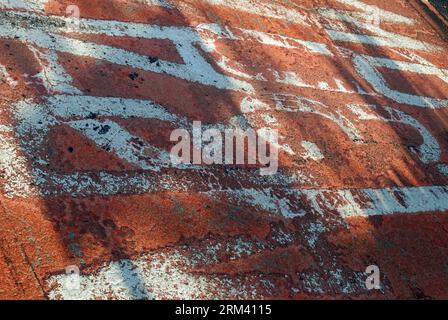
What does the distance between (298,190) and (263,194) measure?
0.43 metres

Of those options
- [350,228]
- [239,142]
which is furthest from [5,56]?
[350,228]

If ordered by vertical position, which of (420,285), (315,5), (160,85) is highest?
(315,5)

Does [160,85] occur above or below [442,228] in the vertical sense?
above

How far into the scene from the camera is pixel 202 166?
421 centimetres

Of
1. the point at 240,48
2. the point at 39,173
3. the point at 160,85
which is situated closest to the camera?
the point at 39,173

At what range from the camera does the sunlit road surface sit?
329 centimetres

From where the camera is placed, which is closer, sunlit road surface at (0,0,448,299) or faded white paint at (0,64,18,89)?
sunlit road surface at (0,0,448,299)

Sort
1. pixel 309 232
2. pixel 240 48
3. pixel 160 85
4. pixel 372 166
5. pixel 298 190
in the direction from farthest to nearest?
pixel 240 48, pixel 372 166, pixel 160 85, pixel 298 190, pixel 309 232

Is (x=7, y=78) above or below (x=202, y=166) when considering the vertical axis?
above

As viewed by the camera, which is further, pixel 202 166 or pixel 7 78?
pixel 202 166

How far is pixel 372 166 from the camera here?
17.1 ft

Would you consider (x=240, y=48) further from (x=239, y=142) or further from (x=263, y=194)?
(x=263, y=194)

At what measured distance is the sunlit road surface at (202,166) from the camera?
3.29 m

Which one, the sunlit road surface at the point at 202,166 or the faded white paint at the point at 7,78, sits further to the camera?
the faded white paint at the point at 7,78
